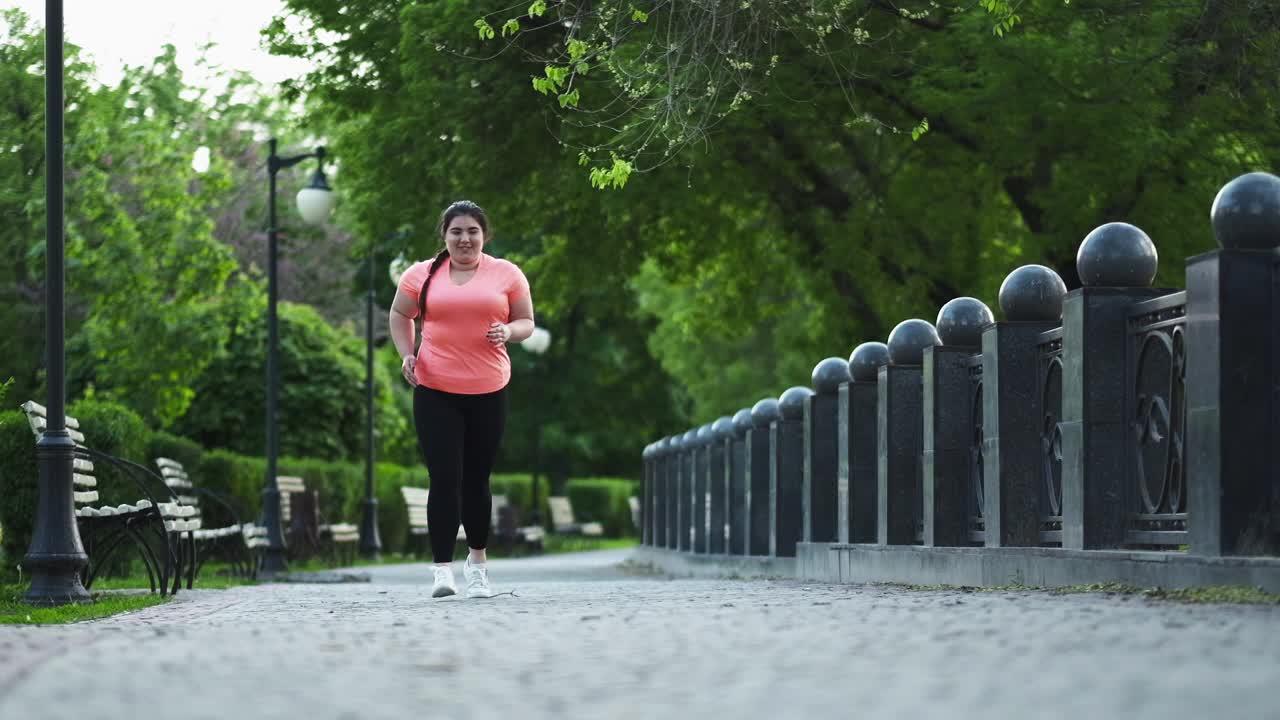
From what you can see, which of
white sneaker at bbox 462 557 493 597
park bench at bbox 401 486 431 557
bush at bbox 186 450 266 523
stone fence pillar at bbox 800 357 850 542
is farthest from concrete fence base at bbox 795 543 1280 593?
park bench at bbox 401 486 431 557

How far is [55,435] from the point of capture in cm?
1079

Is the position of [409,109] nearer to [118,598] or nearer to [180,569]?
[180,569]

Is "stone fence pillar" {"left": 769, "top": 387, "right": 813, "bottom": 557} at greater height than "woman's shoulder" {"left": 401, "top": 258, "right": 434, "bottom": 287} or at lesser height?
lesser

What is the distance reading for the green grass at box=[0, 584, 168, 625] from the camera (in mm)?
8820

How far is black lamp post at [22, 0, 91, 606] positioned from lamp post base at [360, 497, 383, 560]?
1664cm

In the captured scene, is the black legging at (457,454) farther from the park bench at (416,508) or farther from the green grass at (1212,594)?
the park bench at (416,508)

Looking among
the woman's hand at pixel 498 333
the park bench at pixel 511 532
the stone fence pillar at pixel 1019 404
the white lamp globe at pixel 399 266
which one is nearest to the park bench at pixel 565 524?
the park bench at pixel 511 532

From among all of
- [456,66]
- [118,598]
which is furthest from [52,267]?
[456,66]

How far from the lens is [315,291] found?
1720 inches

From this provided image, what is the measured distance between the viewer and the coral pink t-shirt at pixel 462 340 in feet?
30.8

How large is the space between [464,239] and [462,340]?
20.8 inches

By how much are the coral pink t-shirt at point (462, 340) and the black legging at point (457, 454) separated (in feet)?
0.24

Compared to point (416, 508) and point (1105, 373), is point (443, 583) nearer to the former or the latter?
point (1105, 373)

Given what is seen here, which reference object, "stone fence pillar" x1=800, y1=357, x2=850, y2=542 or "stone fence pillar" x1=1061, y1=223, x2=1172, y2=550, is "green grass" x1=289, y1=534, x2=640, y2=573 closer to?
"stone fence pillar" x1=800, y1=357, x2=850, y2=542
